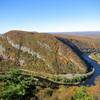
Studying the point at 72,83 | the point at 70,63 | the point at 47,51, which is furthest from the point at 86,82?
the point at 47,51

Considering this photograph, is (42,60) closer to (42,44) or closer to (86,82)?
(42,44)

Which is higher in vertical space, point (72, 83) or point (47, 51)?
point (47, 51)

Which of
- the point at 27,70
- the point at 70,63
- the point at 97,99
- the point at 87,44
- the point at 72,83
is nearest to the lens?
the point at 97,99

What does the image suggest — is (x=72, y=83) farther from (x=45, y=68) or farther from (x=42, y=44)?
(x=42, y=44)

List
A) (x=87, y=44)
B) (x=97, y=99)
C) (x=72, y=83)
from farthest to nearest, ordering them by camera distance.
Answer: (x=87, y=44), (x=72, y=83), (x=97, y=99)

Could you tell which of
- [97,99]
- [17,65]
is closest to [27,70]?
[17,65]

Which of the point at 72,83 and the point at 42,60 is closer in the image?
the point at 72,83
